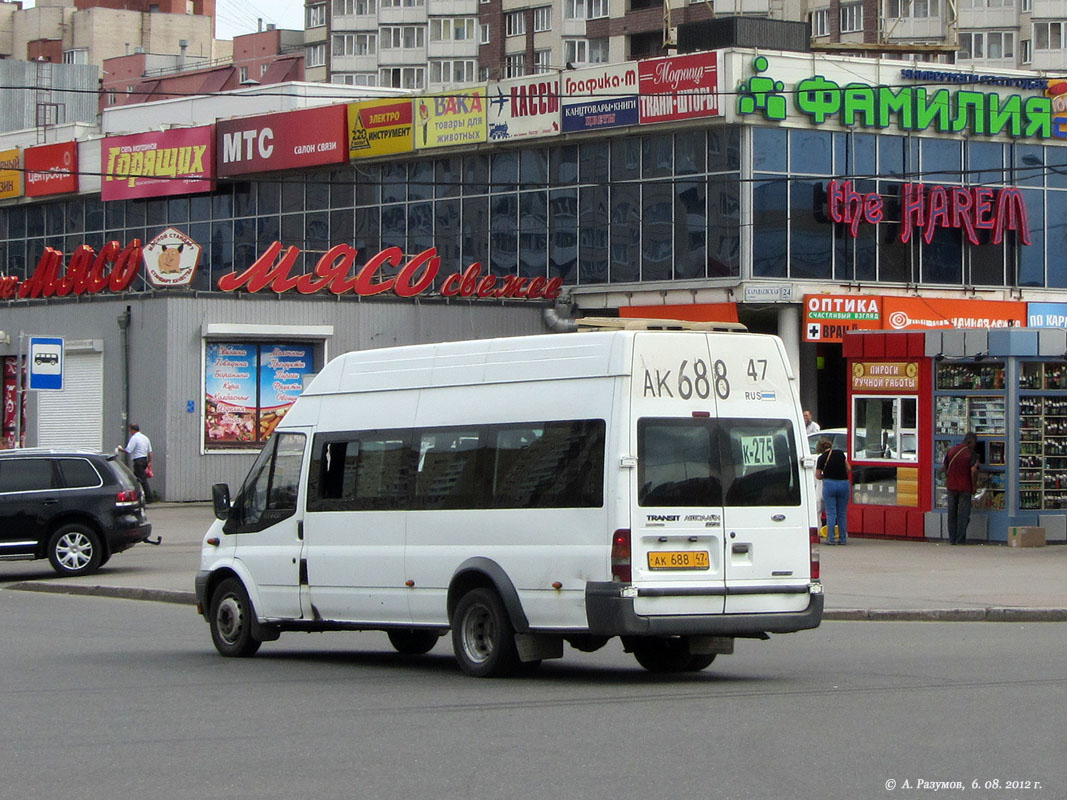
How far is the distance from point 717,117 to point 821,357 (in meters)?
7.69

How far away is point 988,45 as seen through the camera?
8794 cm

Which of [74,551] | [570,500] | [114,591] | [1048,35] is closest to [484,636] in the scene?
[570,500]

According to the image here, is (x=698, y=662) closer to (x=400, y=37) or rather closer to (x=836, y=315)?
(x=836, y=315)

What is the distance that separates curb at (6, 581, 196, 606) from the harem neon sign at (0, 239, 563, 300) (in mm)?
16457

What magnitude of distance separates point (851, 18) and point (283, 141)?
41.8 meters

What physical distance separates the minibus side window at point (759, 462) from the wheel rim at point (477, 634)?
1937mm

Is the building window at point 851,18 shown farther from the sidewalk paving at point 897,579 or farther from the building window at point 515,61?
the sidewalk paving at point 897,579

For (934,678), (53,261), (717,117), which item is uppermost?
(717,117)

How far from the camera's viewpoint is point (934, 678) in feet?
40.0

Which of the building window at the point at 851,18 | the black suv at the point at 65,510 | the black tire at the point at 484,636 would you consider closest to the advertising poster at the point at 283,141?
the black suv at the point at 65,510

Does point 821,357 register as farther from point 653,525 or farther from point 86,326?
point 653,525

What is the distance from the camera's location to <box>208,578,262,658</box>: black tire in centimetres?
1424

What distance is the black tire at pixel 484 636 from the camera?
39.7 feet

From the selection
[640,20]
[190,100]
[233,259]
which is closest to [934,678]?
[233,259]
